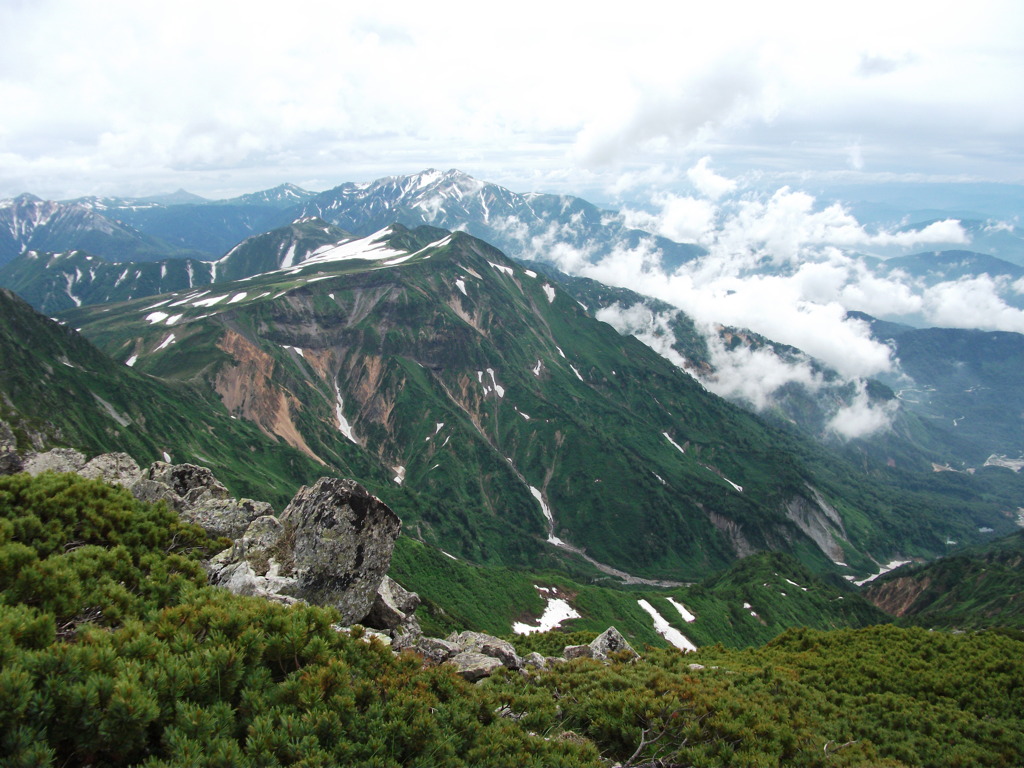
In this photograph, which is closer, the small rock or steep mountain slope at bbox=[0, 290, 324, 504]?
the small rock

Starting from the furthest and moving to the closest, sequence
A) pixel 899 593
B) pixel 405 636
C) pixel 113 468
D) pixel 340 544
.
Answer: pixel 899 593, pixel 113 468, pixel 340 544, pixel 405 636

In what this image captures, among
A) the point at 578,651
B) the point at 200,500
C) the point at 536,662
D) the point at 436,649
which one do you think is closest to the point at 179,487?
the point at 200,500

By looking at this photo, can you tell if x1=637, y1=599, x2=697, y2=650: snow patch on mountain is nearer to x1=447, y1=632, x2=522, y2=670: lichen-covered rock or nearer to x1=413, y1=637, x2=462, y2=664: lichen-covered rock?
x1=447, y1=632, x2=522, y2=670: lichen-covered rock

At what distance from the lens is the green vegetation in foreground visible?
7.88 meters

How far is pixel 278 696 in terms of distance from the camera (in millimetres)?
9828

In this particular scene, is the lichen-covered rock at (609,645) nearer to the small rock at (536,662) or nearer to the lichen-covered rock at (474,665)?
the small rock at (536,662)

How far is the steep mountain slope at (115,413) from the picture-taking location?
4429 inches

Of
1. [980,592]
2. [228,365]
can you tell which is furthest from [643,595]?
[228,365]

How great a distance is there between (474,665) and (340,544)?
27.8 feet

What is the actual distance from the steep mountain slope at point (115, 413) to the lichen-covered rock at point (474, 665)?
104 m

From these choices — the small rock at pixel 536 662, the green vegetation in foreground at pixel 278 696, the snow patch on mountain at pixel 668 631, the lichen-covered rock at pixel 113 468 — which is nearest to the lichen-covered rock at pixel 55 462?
the lichen-covered rock at pixel 113 468

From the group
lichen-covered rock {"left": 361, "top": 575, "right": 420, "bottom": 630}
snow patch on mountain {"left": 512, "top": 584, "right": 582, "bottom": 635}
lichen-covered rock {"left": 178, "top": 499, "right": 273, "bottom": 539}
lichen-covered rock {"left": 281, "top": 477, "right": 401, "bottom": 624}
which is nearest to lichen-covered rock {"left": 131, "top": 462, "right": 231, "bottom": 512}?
lichen-covered rock {"left": 178, "top": 499, "right": 273, "bottom": 539}

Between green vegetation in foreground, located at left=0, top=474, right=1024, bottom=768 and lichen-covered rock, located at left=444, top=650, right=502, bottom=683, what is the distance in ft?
2.46

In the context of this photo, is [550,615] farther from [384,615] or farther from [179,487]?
[384,615]
